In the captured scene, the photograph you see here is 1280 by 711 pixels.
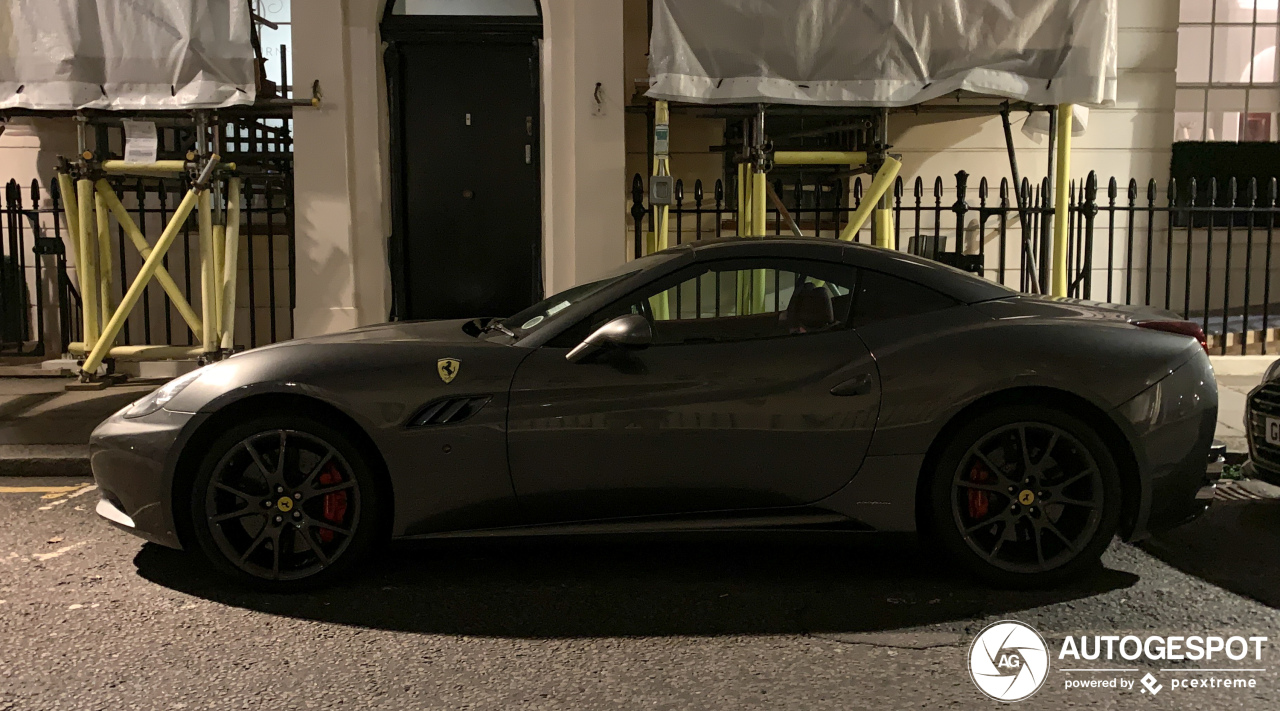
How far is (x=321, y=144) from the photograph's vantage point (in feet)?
28.0

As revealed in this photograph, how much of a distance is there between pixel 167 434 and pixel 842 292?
2642 mm

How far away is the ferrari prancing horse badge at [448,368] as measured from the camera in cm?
384

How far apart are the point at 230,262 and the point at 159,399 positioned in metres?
4.60

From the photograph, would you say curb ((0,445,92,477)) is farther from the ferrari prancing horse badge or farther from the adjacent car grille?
the adjacent car grille

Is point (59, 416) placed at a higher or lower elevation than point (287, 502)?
lower

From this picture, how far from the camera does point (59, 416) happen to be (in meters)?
7.03

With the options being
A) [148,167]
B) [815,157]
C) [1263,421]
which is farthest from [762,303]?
[148,167]

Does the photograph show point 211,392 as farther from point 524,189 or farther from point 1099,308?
point 524,189

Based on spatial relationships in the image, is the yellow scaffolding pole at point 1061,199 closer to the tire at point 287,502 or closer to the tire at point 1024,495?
the tire at point 1024,495

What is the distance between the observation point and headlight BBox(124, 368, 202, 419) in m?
3.97

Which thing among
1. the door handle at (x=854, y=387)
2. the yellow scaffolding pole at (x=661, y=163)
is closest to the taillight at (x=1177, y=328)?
the door handle at (x=854, y=387)

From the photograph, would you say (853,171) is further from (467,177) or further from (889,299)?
(889,299)

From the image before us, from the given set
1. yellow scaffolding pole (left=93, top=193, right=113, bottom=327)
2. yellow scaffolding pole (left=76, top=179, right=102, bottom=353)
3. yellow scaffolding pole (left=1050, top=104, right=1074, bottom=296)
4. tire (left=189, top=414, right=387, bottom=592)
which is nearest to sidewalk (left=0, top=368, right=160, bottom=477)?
yellow scaffolding pole (left=76, top=179, right=102, bottom=353)

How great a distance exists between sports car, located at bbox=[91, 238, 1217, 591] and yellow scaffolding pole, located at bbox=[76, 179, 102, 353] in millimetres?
4852
